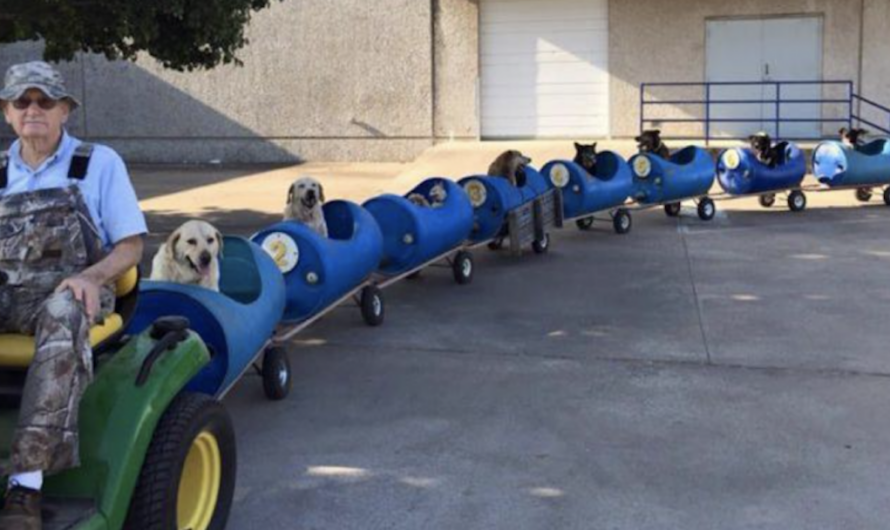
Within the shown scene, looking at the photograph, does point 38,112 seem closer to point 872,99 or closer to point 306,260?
point 306,260

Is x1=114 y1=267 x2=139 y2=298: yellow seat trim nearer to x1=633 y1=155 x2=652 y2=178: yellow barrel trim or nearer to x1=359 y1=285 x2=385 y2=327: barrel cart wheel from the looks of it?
x1=359 y1=285 x2=385 y2=327: barrel cart wheel

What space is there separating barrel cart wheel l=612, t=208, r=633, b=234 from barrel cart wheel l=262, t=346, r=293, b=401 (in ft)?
23.4

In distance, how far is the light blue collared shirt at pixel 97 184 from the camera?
3.69m

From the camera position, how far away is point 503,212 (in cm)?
1009

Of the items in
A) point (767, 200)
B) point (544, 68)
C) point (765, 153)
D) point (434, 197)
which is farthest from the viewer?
point (544, 68)

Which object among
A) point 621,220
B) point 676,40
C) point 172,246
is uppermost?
point 676,40

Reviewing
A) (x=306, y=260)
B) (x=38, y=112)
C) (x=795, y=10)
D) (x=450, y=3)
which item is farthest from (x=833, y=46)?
(x=38, y=112)

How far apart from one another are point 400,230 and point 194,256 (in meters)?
2.91

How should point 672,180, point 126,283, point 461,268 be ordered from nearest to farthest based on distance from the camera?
point 126,283
point 461,268
point 672,180

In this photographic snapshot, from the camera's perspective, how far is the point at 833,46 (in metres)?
19.2

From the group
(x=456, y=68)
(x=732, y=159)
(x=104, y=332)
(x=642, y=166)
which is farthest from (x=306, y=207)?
(x=456, y=68)

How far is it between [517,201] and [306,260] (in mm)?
4034

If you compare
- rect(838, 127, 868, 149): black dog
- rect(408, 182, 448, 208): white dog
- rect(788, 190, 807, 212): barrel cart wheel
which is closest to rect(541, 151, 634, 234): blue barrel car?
rect(408, 182, 448, 208): white dog

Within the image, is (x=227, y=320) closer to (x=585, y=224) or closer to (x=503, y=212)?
(x=503, y=212)
